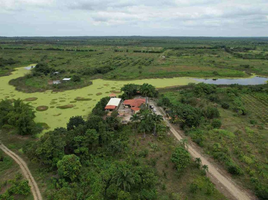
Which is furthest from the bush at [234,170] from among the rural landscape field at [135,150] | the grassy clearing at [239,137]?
the rural landscape field at [135,150]

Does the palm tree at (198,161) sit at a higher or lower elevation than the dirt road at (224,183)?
higher

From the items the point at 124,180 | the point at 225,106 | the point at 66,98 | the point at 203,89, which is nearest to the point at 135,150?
the point at 124,180

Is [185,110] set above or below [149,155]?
above

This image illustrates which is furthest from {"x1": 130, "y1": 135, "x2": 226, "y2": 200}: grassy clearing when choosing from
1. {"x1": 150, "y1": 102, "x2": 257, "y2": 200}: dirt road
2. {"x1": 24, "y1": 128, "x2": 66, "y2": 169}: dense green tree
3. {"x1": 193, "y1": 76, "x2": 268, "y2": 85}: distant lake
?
{"x1": 193, "y1": 76, "x2": 268, "y2": 85}: distant lake

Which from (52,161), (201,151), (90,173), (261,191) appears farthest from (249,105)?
(52,161)

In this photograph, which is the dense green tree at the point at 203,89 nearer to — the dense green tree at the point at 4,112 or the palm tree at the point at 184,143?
the palm tree at the point at 184,143

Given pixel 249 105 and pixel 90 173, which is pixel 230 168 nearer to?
pixel 90 173
